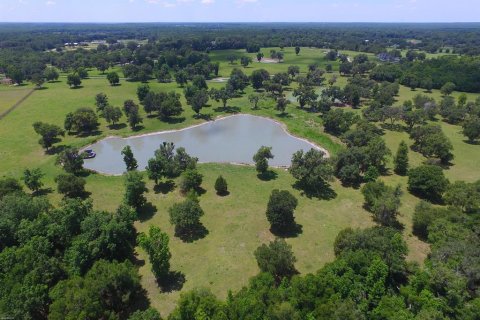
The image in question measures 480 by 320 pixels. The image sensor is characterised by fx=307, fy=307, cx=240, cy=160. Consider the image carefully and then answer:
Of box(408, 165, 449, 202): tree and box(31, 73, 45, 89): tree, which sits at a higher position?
box(31, 73, 45, 89): tree

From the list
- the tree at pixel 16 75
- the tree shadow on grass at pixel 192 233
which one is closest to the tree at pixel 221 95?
the tree shadow on grass at pixel 192 233

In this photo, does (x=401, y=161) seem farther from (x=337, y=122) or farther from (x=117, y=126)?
(x=117, y=126)

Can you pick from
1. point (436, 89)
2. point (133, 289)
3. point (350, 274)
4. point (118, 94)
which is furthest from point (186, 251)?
point (436, 89)

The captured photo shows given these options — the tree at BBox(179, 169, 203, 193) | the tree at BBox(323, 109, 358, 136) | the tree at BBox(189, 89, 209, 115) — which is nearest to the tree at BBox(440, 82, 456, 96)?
the tree at BBox(323, 109, 358, 136)

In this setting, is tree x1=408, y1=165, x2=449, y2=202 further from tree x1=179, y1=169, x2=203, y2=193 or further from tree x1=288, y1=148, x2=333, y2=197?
tree x1=179, y1=169, x2=203, y2=193

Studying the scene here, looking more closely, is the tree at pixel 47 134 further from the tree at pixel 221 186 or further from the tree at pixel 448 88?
the tree at pixel 448 88

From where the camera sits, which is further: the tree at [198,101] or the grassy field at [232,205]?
the tree at [198,101]

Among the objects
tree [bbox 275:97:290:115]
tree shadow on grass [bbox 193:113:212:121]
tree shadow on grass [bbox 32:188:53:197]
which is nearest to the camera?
tree shadow on grass [bbox 32:188:53:197]

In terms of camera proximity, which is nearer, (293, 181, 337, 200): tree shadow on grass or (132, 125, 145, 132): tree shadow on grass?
(293, 181, 337, 200): tree shadow on grass
